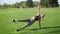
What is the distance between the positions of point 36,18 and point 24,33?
2.67 feet

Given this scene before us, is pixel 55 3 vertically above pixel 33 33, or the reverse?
pixel 33 33

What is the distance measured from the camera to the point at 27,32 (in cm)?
1024

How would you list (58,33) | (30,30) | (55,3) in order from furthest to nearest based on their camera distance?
1. (55,3)
2. (30,30)
3. (58,33)

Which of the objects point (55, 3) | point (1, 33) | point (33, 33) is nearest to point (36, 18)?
point (33, 33)

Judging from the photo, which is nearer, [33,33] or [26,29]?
[33,33]

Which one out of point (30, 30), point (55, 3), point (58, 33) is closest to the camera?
point (58, 33)

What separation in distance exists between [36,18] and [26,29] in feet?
3.23

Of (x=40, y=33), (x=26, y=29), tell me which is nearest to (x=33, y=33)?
(x=40, y=33)

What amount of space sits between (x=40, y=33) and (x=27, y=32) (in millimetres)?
602

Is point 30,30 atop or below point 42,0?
atop

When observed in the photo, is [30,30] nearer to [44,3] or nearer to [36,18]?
[36,18]

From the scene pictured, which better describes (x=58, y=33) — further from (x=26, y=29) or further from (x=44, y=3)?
(x=44, y=3)

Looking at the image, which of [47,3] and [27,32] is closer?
[27,32]

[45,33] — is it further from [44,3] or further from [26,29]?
[44,3]
